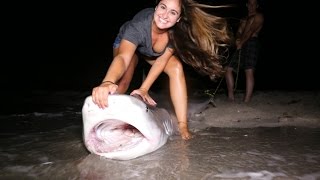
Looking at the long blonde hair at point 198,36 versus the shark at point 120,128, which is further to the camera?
the long blonde hair at point 198,36

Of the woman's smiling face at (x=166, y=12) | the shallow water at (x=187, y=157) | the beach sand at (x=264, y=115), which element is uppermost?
A: the woman's smiling face at (x=166, y=12)

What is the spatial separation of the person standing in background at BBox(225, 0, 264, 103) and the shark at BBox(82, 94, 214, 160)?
3538 mm

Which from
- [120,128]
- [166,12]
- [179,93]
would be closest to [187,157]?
[120,128]

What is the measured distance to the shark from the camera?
1.94 metres

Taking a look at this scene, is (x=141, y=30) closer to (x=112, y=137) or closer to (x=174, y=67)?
(x=174, y=67)

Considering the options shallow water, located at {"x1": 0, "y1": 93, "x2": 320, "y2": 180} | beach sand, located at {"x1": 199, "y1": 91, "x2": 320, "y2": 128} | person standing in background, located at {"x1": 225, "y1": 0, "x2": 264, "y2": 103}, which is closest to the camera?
shallow water, located at {"x1": 0, "y1": 93, "x2": 320, "y2": 180}

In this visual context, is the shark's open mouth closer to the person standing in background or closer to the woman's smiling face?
the woman's smiling face

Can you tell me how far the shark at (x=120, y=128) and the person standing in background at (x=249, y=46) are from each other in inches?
139

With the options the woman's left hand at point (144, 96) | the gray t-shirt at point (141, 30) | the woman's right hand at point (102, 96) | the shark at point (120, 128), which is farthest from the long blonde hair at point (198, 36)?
the woman's right hand at point (102, 96)

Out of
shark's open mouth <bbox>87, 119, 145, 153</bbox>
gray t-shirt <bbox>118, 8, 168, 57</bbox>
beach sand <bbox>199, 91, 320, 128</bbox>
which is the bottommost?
beach sand <bbox>199, 91, 320, 128</bbox>

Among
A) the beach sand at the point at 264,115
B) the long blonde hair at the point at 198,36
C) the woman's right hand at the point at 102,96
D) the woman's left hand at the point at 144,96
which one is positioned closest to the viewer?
the woman's right hand at the point at 102,96

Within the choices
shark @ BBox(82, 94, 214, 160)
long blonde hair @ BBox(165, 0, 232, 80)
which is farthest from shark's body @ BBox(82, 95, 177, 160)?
long blonde hair @ BBox(165, 0, 232, 80)

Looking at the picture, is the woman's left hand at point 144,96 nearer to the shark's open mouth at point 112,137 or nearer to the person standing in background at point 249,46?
the shark's open mouth at point 112,137

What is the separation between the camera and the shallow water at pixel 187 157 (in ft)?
6.72
